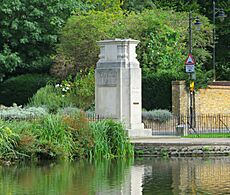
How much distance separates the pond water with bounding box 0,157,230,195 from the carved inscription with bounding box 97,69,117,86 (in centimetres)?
639

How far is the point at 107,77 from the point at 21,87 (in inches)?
617

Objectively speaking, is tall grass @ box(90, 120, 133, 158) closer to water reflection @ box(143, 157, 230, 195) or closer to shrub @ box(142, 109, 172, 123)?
water reflection @ box(143, 157, 230, 195)

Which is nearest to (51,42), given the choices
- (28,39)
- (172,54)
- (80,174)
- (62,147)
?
(28,39)

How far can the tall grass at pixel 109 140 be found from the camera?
31.8m

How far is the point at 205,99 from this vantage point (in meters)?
47.3

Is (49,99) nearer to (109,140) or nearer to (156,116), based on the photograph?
(156,116)

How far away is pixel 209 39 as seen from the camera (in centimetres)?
5253

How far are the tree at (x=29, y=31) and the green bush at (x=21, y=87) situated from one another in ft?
2.55

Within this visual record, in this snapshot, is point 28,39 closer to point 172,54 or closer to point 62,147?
point 172,54

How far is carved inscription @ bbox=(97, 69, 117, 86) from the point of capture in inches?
1459

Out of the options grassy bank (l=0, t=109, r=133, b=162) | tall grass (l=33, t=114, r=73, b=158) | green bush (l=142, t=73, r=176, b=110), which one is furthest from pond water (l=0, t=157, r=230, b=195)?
green bush (l=142, t=73, r=176, b=110)

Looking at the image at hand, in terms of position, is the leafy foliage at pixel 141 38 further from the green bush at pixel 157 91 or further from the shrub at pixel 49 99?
the shrub at pixel 49 99

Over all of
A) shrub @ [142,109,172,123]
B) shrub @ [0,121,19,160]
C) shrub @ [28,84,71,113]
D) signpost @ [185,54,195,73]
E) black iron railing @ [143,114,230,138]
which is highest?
signpost @ [185,54,195,73]

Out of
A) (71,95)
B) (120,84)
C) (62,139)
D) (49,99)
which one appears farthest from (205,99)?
(62,139)
